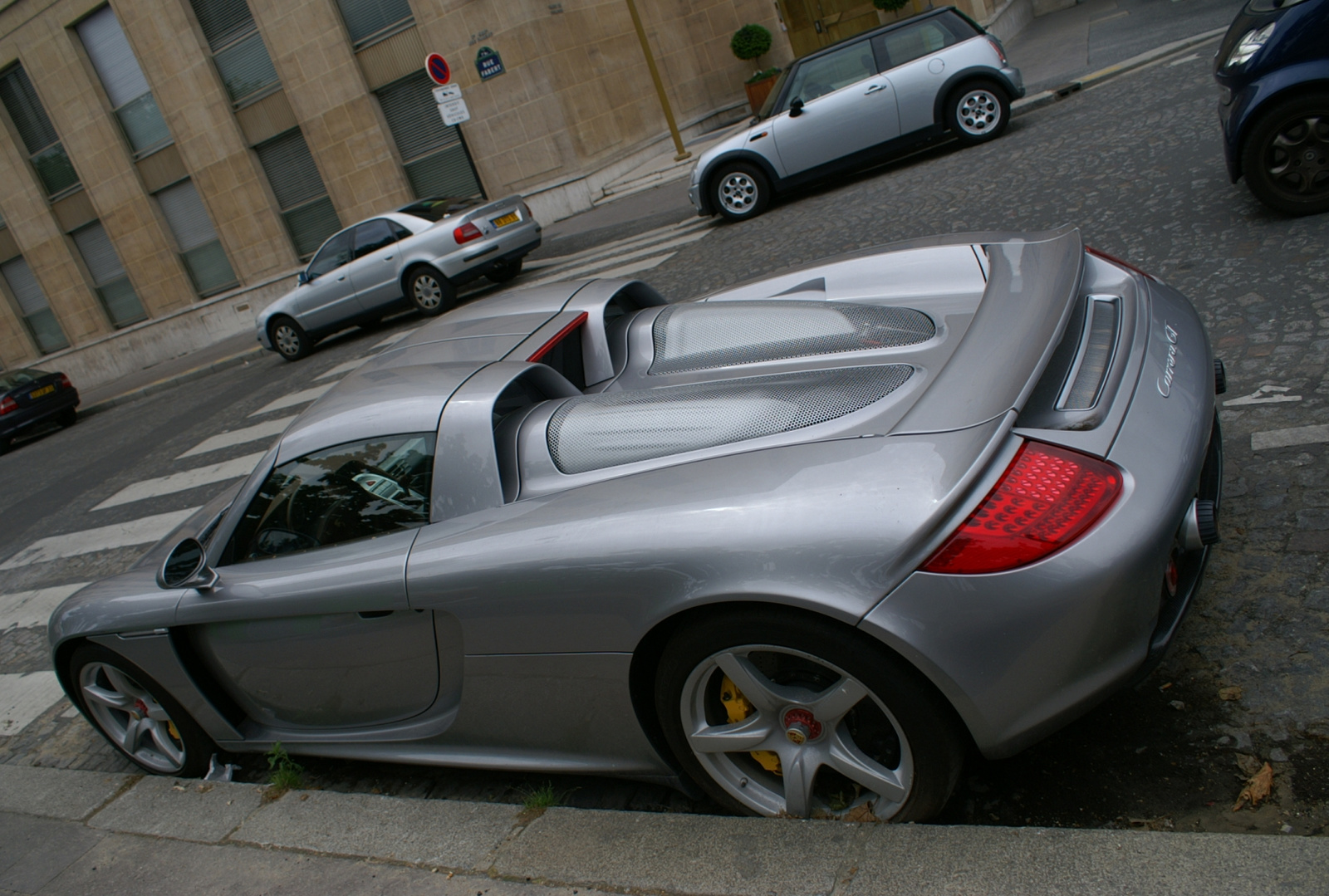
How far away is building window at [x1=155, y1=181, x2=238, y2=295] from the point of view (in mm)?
22797

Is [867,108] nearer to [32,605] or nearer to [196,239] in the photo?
[32,605]

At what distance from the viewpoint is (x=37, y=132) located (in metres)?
24.2

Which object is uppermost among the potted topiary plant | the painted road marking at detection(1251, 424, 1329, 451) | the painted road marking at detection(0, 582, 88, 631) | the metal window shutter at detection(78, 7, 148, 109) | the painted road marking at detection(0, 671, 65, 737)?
the metal window shutter at detection(78, 7, 148, 109)

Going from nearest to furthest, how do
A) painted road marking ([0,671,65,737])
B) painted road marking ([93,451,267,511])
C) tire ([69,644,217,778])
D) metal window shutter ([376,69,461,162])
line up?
tire ([69,644,217,778]), painted road marking ([0,671,65,737]), painted road marking ([93,451,267,511]), metal window shutter ([376,69,461,162])

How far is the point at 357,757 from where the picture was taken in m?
2.96

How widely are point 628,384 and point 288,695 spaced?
4.92 ft

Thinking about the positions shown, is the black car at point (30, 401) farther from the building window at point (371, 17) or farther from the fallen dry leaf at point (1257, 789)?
the fallen dry leaf at point (1257, 789)

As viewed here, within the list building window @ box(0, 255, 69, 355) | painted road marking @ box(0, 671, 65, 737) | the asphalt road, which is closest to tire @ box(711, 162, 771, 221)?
the asphalt road

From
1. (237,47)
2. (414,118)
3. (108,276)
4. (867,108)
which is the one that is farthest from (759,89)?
(108,276)

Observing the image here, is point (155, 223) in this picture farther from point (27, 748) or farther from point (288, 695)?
point (288, 695)

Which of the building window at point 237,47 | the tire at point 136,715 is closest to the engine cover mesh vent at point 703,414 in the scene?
the tire at point 136,715

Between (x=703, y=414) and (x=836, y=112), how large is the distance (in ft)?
28.1

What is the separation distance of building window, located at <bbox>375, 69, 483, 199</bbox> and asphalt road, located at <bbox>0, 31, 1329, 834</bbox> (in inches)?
369

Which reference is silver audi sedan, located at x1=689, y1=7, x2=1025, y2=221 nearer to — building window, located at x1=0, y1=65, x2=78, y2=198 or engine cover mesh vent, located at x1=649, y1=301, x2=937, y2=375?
engine cover mesh vent, located at x1=649, y1=301, x2=937, y2=375
